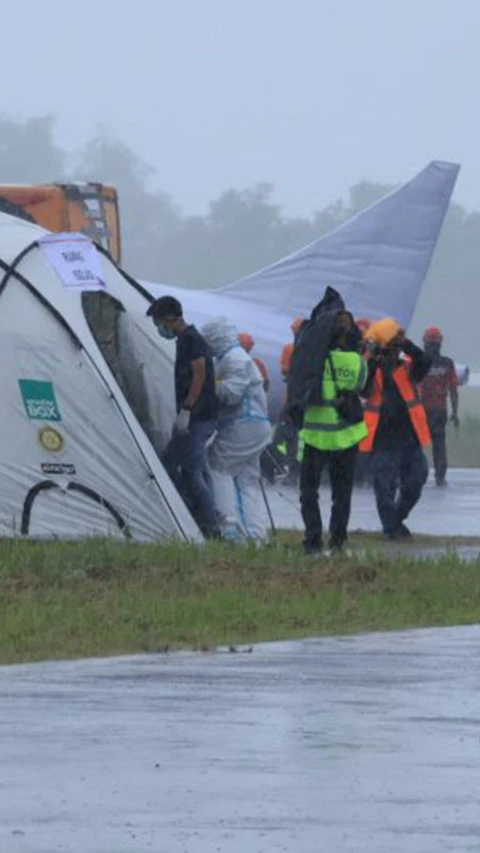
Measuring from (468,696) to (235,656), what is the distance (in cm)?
181

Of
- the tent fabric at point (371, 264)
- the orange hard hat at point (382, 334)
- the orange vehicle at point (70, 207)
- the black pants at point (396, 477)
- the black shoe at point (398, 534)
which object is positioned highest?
the orange hard hat at point (382, 334)

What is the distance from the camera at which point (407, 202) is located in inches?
1687

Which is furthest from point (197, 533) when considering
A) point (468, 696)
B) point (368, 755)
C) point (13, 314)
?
point (368, 755)

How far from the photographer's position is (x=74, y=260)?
72.6 feet

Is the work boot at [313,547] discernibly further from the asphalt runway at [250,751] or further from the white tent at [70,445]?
the asphalt runway at [250,751]

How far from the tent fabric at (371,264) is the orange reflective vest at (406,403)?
1778 cm

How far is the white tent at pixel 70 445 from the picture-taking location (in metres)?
21.3

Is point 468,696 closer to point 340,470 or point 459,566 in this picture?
point 459,566

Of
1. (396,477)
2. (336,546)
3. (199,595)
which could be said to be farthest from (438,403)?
(199,595)

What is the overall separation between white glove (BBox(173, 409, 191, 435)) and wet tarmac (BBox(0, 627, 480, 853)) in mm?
6668

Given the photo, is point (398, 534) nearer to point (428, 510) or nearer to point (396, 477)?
point (396, 477)

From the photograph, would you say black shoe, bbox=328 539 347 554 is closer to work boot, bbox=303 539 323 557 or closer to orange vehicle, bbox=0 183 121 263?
work boot, bbox=303 539 323 557

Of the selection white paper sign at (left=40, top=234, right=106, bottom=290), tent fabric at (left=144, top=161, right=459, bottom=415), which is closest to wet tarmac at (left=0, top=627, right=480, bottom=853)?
white paper sign at (left=40, top=234, right=106, bottom=290)

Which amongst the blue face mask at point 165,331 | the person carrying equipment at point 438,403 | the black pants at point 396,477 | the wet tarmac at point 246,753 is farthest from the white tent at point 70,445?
the person carrying equipment at point 438,403
